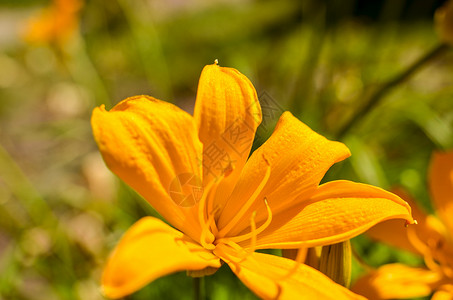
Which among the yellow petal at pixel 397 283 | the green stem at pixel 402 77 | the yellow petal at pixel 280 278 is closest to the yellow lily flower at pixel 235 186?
the yellow petal at pixel 280 278

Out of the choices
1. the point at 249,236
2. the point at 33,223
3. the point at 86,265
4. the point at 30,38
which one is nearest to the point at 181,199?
the point at 249,236

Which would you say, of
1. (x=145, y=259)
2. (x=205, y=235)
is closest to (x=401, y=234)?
(x=205, y=235)

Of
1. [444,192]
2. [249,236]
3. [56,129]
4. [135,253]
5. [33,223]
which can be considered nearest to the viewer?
[135,253]

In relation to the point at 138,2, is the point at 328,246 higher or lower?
lower

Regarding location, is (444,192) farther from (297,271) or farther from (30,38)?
(30,38)

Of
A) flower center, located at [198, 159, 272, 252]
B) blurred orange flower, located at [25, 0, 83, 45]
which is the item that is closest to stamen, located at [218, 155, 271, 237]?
flower center, located at [198, 159, 272, 252]

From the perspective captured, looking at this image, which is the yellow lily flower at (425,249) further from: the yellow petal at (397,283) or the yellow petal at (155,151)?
the yellow petal at (155,151)
